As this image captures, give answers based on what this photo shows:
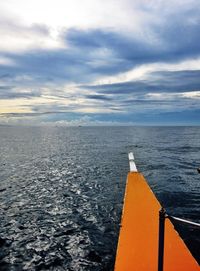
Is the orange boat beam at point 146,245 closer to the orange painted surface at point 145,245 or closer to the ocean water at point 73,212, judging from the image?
the orange painted surface at point 145,245

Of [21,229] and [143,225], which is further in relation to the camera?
[21,229]

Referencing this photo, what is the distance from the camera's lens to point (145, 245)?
10758 millimetres

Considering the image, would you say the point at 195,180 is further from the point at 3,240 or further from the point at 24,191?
the point at 3,240

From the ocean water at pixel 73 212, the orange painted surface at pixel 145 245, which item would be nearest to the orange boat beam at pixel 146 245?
the orange painted surface at pixel 145 245

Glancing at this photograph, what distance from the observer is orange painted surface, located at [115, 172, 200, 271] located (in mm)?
9266

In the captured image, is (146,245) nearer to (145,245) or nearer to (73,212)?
(145,245)

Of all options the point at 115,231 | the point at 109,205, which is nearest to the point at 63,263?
the point at 115,231

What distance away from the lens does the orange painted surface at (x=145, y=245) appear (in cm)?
927

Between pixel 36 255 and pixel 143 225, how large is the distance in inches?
254

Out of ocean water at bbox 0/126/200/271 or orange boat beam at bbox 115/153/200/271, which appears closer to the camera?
orange boat beam at bbox 115/153/200/271

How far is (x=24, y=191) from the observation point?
27641 millimetres

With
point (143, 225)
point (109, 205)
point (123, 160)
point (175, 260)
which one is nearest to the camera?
point (175, 260)

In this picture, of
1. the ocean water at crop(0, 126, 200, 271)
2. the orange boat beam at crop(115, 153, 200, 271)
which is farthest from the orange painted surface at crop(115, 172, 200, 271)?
the ocean water at crop(0, 126, 200, 271)

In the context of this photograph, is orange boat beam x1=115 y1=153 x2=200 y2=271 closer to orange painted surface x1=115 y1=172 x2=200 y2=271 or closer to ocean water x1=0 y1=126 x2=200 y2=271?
orange painted surface x1=115 y1=172 x2=200 y2=271
